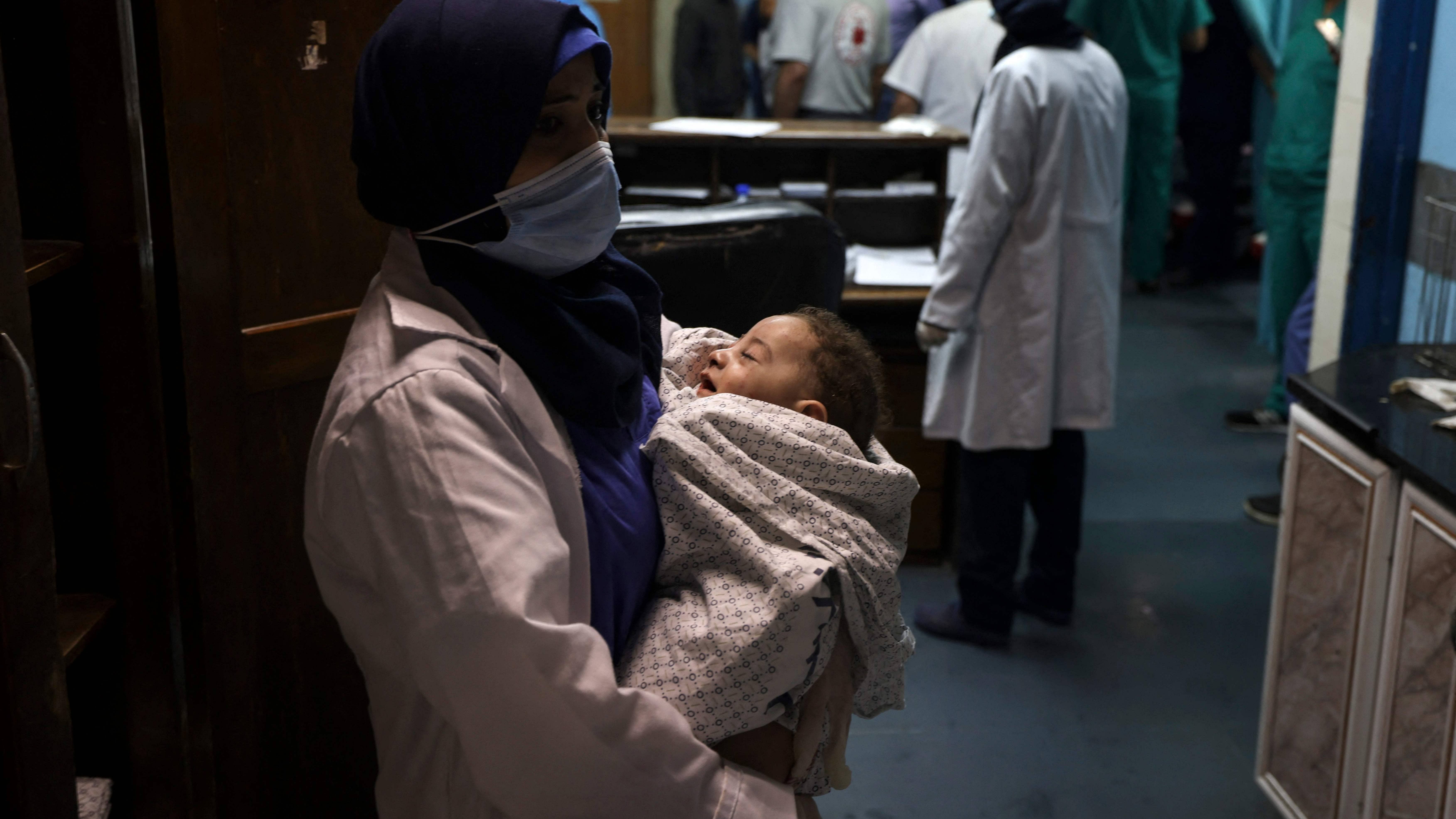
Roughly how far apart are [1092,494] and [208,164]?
3.53 m

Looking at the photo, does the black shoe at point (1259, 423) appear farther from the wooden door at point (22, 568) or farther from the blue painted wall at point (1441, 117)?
the wooden door at point (22, 568)

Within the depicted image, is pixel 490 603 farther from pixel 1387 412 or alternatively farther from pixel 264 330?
pixel 1387 412

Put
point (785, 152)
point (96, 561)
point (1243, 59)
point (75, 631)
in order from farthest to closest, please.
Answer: point (1243, 59)
point (785, 152)
point (96, 561)
point (75, 631)

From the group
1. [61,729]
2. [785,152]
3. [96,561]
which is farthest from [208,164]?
[785,152]

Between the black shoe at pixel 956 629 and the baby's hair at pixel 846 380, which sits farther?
the black shoe at pixel 956 629

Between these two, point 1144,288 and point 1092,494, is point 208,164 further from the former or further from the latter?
point 1144,288

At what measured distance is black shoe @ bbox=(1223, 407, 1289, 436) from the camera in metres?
5.09

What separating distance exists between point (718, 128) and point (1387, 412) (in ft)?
7.00

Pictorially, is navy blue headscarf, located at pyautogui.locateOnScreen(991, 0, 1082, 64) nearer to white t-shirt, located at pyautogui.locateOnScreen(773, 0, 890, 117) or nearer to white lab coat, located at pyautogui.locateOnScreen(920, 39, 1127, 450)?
white lab coat, located at pyautogui.locateOnScreen(920, 39, 1127, 450)

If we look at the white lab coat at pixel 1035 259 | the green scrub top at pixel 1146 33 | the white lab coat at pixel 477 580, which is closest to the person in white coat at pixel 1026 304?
the white lab coat at pixel 1035 259

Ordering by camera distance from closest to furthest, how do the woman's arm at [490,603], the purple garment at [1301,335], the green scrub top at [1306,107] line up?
1. the woman's arm at [490,603]
2. the purple garment at [1301,335]
3. the green scrub top at [1306,107]

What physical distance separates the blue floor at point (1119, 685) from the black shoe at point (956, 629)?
3 cm

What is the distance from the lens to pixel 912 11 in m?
6.12

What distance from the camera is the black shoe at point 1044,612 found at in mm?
3510
